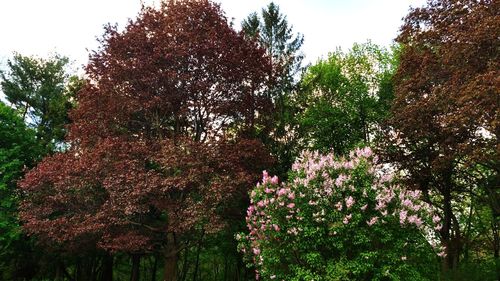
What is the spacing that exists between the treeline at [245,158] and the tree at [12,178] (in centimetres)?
12

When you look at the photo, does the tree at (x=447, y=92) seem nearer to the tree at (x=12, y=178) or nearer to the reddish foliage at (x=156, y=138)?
the reddish foliage at (x=156, y=138)

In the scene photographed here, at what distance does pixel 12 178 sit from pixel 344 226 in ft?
72.4

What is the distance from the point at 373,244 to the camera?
38.1 feet

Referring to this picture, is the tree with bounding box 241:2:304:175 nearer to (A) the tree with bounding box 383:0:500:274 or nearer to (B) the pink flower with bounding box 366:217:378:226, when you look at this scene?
(A) the tree with bounding box 383:0:500:274

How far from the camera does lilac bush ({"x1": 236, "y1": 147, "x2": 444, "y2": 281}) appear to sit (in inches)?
443

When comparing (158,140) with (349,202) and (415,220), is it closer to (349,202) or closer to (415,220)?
(349,202)

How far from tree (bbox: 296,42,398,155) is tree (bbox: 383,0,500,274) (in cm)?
609

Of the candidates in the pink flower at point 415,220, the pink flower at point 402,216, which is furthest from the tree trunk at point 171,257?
the pink flower at point 415,220

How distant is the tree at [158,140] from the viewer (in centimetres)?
1736

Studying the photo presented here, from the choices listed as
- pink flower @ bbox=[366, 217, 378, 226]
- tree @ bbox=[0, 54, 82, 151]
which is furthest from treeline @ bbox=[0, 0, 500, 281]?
tree @ bbox=[0, 54, 82, 151]

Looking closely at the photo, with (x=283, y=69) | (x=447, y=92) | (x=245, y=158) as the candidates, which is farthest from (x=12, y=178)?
(x=447, y=92)

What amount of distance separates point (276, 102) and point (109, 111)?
12.9m

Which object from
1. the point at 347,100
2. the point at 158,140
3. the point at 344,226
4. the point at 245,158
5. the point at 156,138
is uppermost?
the point at 347,100

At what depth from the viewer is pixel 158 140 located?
19.4m
